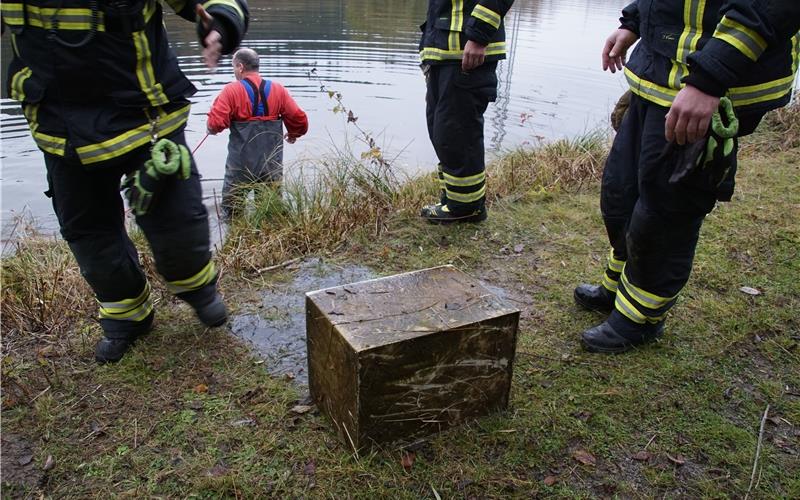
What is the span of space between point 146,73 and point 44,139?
43 cm

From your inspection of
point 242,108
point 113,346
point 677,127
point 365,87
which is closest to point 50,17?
point 113,346

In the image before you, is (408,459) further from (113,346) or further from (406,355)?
(113,346)

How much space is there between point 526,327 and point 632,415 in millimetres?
702

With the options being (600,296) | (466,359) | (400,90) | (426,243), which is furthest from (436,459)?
(400,90)

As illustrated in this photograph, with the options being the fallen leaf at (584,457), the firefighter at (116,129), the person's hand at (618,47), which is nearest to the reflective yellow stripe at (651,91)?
the person's hand at (618,47)

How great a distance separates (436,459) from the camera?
210cm

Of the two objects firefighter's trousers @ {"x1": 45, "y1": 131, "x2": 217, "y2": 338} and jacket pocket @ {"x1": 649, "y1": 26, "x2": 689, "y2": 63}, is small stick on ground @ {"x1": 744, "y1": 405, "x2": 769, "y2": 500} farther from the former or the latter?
firefighter's trousers @ {"x1": 45, "y1": 131, "x2": 217, "y2": 338}

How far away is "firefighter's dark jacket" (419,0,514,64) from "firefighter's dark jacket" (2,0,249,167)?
1.64 m

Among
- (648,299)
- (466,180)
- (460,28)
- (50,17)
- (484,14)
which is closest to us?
(50,17)

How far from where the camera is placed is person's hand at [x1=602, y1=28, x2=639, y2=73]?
288cm

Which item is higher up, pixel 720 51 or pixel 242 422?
pixel 720 51

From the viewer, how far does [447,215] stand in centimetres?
416

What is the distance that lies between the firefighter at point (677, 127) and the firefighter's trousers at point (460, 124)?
107cm

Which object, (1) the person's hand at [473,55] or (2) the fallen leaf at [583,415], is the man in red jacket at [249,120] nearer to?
(1) the person's hand at [473,55]
